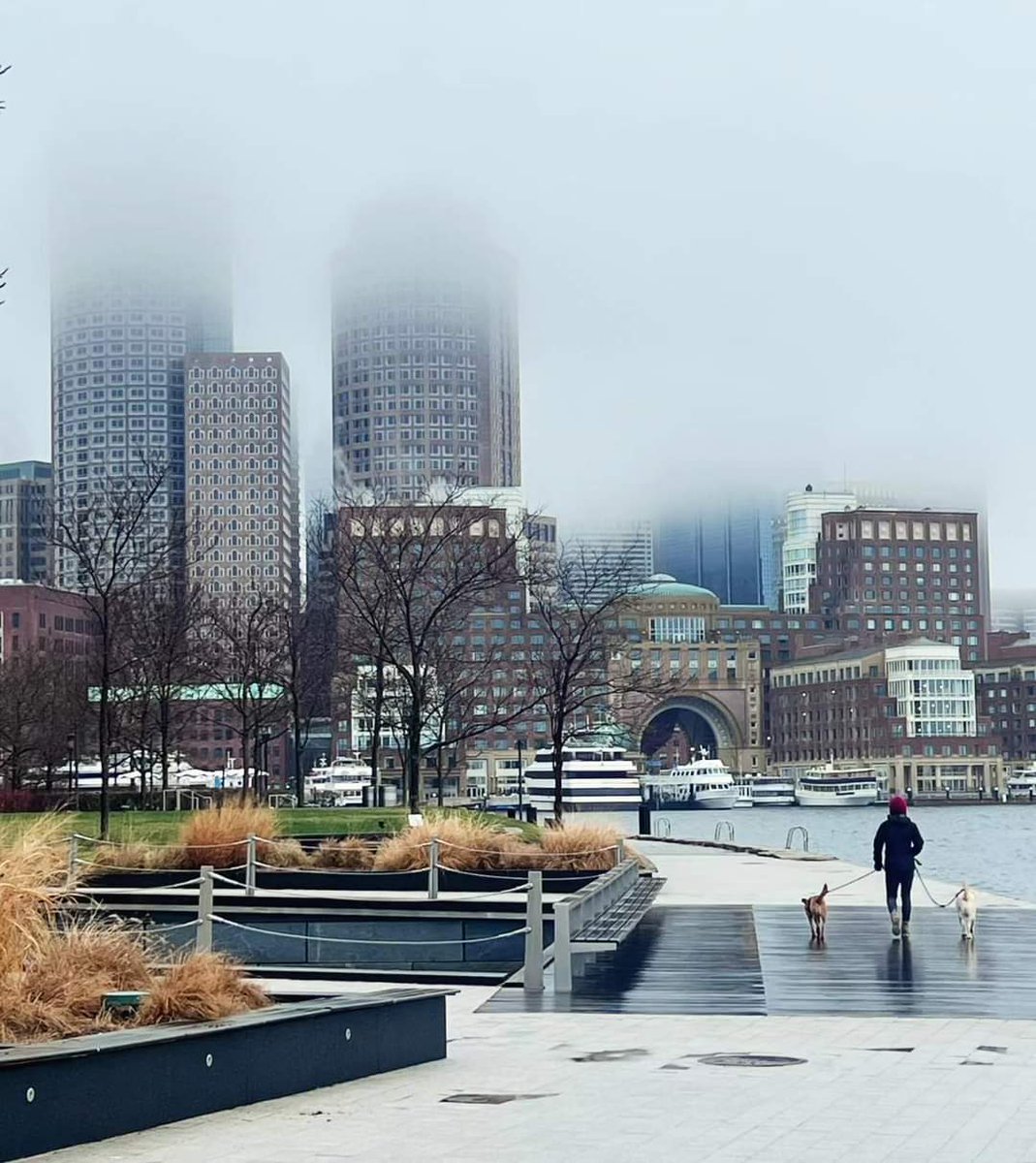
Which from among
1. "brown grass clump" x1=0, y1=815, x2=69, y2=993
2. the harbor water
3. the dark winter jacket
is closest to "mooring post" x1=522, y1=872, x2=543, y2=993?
"brown grass clump" x1=0, y1=815, x2=69, y2=993

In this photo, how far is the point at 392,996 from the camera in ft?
46.1

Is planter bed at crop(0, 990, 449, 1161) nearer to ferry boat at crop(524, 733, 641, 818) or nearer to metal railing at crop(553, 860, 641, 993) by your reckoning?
metal railing at crop(553, 860, 641, 993)

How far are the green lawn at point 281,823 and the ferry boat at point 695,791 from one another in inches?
5653

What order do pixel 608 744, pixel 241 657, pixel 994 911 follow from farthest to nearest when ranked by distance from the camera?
pixel 608 744 < pixel 241 657 < pixel 994 911

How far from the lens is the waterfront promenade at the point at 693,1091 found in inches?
408

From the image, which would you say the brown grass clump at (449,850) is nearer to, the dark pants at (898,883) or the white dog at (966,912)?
the dark pants at (898,883)

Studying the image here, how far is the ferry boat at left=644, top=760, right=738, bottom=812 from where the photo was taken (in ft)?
613

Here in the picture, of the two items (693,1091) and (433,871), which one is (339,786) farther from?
(693,1091)

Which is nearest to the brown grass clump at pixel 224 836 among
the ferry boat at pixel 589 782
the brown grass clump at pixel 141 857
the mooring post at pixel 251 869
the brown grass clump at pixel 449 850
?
the brown grass clump at pixel 141 857

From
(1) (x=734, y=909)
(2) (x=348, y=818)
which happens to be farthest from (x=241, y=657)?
(1) (x=734, y=909)

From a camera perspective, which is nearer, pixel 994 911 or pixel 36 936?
pixel 36 936

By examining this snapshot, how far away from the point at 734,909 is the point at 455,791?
501ft

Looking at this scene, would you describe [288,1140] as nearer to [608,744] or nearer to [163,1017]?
[163,1017]

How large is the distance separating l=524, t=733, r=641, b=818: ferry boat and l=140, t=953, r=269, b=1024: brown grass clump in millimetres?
98861
